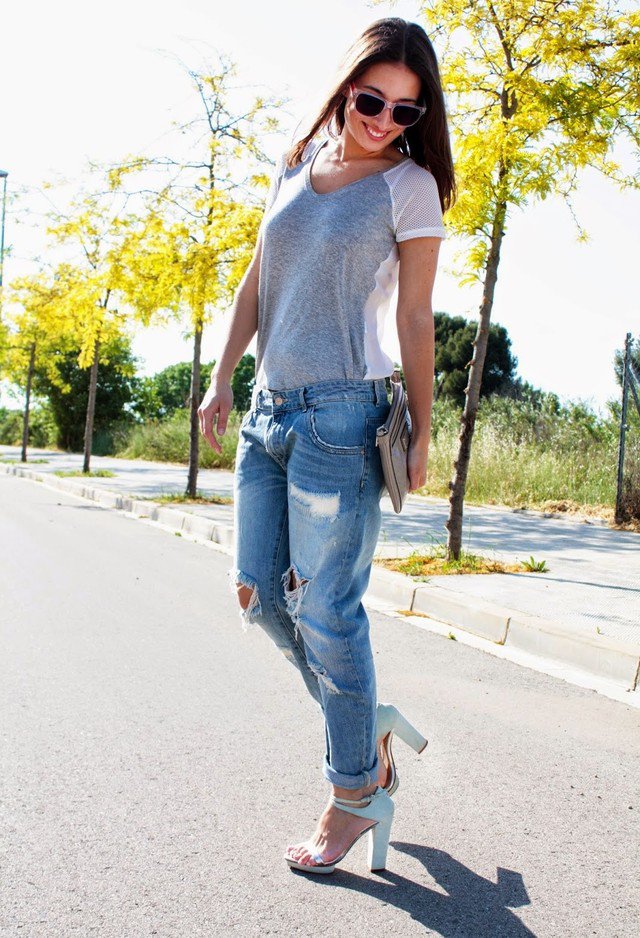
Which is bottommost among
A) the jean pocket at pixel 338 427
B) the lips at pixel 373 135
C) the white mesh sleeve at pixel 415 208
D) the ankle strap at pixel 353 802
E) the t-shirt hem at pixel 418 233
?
the ankle strap at pixel 353 802

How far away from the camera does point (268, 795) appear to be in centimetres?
310

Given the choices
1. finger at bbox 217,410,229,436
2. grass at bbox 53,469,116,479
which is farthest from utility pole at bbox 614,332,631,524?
grass at bbox 53,469,116,479

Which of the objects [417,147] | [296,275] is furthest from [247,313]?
[417,147]

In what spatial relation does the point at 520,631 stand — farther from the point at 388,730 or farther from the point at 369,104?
the point at 369,104

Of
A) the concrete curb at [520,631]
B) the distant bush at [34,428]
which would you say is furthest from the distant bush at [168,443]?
the concrete curb at [520,631]

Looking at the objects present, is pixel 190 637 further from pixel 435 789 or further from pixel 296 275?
pixel 296 275

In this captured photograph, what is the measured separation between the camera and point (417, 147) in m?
2.64

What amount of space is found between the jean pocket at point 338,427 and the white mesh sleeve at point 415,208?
441 millimetres

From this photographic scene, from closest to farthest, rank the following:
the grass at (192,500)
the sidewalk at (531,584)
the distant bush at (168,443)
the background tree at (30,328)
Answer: the sidewalk at (531,584) < the grass at (192,500) < the background tree at (30,328) < the distant bush at (168,443)

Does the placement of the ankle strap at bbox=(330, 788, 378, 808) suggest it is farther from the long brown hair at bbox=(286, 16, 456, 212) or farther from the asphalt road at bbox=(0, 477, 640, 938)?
the long brown hair at bbox=(286, 16, 456, 212)

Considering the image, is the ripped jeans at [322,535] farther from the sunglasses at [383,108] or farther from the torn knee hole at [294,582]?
the sunglasses at [383,108]

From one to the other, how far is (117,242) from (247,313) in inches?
434

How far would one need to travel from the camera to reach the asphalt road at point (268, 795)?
238cm

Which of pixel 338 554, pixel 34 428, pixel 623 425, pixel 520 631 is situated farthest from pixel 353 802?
pixel 34 428
